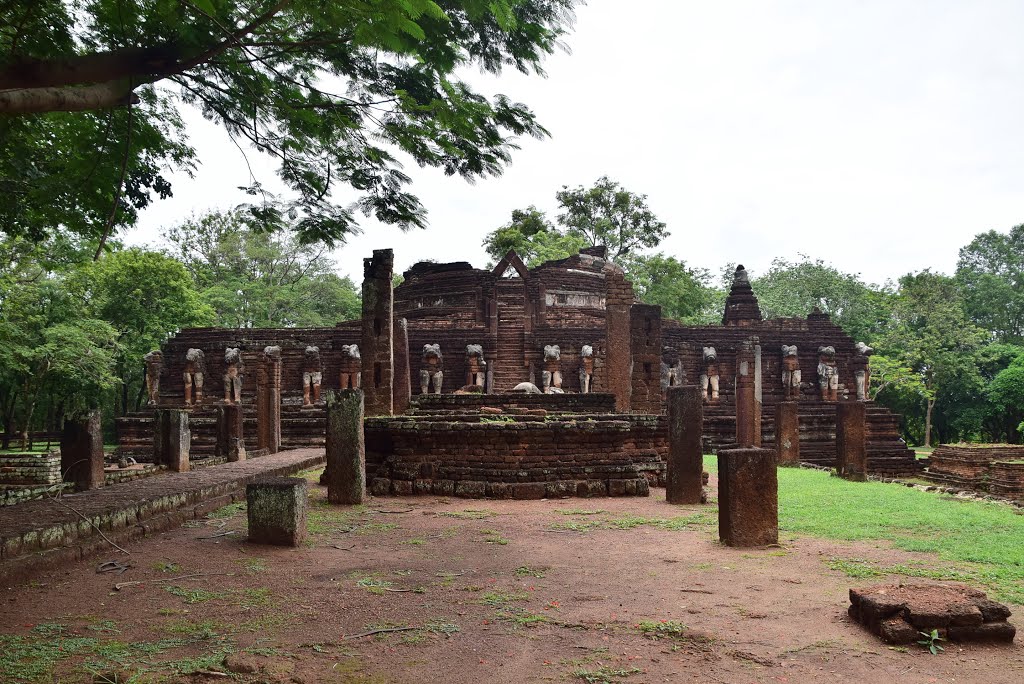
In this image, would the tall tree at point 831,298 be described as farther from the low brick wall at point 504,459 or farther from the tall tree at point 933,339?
the low brick wall at point 504,459

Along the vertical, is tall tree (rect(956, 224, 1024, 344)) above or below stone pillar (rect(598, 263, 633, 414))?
above

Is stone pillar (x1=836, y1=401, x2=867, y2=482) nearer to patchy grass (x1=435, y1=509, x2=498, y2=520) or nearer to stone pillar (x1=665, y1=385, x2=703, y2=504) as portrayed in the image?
stone pillar (x1=665, y1=385, x2=703, y2=504)

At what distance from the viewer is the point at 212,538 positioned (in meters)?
6.83

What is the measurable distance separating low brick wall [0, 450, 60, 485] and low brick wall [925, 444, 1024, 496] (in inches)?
710

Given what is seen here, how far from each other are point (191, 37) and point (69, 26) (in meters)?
1.27

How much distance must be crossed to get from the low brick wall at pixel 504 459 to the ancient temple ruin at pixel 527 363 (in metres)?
0.30

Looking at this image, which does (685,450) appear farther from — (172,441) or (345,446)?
(172,441)

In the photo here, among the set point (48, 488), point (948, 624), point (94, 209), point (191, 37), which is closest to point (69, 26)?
point (191, 37)

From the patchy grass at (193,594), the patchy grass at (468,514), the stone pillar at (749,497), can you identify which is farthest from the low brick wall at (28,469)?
the stone pillar at (749,497)

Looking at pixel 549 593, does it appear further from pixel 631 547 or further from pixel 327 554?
pixel 327 554

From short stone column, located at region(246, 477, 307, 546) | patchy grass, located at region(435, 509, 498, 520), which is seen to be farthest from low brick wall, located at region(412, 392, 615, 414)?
short stone column, located at region(246, 477, 307, 546)

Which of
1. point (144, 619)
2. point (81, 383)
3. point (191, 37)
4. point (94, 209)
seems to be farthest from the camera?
point (81, 383)

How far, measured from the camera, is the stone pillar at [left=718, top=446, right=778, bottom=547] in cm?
628

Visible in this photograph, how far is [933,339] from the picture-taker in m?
30.5
